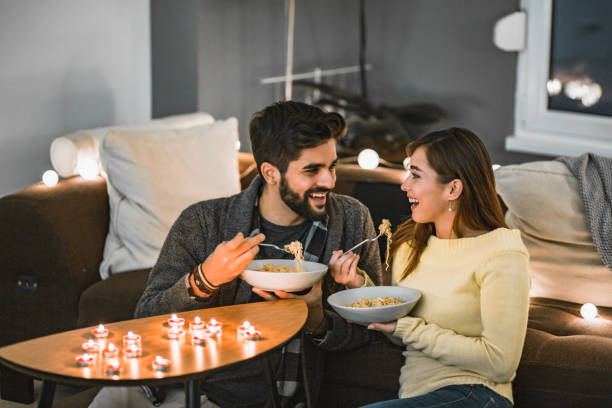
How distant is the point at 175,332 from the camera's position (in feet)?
5.49

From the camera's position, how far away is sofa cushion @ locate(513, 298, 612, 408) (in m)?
2.08

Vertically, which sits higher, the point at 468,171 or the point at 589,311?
the point at 468,171

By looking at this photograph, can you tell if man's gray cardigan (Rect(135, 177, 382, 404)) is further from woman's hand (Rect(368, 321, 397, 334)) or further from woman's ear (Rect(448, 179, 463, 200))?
woman's ear (Rect(448, 179, 463, 200))

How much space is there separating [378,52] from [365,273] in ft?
9.67

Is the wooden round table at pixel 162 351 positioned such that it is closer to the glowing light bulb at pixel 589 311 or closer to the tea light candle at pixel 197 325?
the tea light candle at pixel 197 325

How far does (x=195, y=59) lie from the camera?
14.2ft

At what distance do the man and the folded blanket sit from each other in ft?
2.73

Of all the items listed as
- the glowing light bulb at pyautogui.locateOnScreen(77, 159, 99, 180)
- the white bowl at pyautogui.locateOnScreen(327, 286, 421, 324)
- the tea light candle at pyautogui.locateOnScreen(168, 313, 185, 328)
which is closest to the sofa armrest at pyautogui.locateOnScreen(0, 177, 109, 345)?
the glowing light bulb at pyautogui.locateOnScreen(77, 159, 99, 180)

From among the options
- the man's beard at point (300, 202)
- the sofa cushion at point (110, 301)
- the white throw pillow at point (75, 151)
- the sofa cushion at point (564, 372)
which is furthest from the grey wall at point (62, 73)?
the sofa cushion at point (564, 372)

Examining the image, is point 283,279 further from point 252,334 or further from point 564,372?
point 564,372

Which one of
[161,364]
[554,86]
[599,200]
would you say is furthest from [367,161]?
[161,364]

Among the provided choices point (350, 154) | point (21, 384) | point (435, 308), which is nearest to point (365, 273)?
point (435, 308)

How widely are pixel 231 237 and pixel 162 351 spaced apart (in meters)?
0.64

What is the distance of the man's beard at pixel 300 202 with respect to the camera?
83.4 inches
